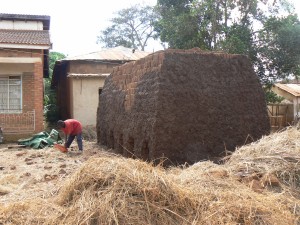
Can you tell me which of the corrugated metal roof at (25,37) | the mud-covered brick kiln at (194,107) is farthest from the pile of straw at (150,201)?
the corrugated metal roof at (25,37)

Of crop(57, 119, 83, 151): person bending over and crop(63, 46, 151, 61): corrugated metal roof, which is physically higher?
crop(63, 46, 151, 61): corrugated metal roof

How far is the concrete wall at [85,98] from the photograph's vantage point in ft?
60.3

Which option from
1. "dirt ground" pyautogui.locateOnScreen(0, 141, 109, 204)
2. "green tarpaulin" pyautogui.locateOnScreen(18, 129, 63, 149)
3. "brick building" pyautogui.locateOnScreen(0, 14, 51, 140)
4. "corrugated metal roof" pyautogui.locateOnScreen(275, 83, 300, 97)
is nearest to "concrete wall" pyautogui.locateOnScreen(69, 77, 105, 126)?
"brick building" pyautogui.locateOnScreen(0, 14, 51, 140)

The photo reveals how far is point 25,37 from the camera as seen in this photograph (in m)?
15.5

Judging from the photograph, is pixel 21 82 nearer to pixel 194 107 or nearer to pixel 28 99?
pixel 28 99

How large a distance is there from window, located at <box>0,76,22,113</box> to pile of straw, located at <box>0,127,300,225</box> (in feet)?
34.4

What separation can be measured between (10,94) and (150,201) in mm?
11836

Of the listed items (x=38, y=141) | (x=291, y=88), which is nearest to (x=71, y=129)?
Result: (x=38, y=141)

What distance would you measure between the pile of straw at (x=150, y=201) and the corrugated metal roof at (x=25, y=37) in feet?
32.6

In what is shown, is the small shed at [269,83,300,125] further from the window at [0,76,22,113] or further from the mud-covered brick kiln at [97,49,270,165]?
the window at [0,76,22,113]

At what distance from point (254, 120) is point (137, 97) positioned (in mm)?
2722

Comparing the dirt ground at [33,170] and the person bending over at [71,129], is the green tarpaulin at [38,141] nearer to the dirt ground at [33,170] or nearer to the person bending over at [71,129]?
the dirt ground at [33,170]

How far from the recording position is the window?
49.9ft

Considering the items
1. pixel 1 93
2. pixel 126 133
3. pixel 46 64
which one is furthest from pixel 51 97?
pixel 126 133
